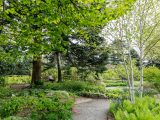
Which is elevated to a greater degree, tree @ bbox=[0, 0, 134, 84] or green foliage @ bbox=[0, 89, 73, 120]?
tree @ bbox=[0, 0, 134, 84]

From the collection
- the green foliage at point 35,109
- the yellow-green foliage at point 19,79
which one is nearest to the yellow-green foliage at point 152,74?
the green foliage at point 35,109

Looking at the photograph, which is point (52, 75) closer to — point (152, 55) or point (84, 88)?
point (84, 88)

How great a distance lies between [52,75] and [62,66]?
223cm

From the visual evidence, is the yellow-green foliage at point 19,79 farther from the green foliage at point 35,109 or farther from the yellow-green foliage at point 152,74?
the green foliage at point 35,109

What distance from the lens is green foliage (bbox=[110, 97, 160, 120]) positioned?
5.72 meters

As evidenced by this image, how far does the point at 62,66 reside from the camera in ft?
66.2

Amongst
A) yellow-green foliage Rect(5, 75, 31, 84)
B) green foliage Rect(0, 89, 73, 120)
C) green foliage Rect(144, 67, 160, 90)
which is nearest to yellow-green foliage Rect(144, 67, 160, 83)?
green foliage Rect(144, 67, 160, 90)

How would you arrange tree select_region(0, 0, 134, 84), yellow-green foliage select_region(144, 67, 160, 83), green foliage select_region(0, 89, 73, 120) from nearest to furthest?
tree select_region(0, 0, 134, 84) → green foliage select_region(0, 89, 73, 120) → yellow-green foliage select_region(144, 67, 160, 83)

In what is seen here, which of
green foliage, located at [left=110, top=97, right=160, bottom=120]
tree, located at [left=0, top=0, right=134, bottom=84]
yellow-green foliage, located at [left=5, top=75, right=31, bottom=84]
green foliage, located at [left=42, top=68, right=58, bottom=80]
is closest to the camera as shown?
tree, located at [left=0, top=0, right=134, bottom=84]

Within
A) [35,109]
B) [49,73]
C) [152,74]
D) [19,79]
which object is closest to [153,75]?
[152,74]

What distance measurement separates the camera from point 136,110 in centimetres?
677

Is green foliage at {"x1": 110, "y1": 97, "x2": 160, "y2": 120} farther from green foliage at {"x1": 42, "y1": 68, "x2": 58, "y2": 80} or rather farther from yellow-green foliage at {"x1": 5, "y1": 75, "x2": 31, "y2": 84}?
yellow-green foliage at {"x1": 5, "y1": 75, "x2": 31, "y2": 84}

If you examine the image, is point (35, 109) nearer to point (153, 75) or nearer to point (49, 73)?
point (153, 75)

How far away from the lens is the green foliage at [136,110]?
5.72m
